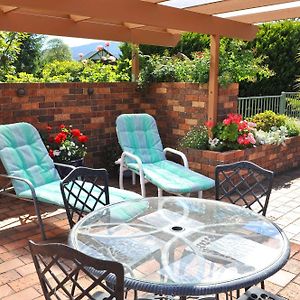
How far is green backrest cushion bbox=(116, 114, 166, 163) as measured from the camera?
530cm

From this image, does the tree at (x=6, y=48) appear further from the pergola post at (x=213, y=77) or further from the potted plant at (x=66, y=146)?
the pergola post at (x=213, y=77)

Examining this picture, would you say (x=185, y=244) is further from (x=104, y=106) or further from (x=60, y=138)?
(x=104, y=106)

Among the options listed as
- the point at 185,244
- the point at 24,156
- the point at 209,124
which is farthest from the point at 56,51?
the point at 185,244

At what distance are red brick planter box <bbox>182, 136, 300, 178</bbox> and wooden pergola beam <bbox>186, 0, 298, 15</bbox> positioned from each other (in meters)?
1.97

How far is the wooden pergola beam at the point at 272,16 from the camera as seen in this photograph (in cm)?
562

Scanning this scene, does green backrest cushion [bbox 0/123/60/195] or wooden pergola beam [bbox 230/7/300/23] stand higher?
wooden pergola beam [bbox 230/7/300/23]

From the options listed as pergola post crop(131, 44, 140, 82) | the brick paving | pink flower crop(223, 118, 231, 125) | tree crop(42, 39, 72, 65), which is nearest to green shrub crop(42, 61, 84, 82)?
pergola post crop(131, 44, 140, 82)

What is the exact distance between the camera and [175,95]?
6.42 m

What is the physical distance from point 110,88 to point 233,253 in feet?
16.0

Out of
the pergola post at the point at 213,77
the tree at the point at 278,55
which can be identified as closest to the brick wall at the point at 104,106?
the pergola post at the point at 213,77

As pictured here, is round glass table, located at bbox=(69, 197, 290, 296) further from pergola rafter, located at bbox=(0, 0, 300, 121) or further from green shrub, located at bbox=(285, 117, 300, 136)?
green shrub, located at bbox=(285, 117, 300, 136)

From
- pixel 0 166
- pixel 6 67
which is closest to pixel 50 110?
pixel 0 166

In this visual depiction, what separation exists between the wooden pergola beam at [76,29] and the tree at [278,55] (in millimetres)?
4079

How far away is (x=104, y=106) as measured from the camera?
638 centimetres
